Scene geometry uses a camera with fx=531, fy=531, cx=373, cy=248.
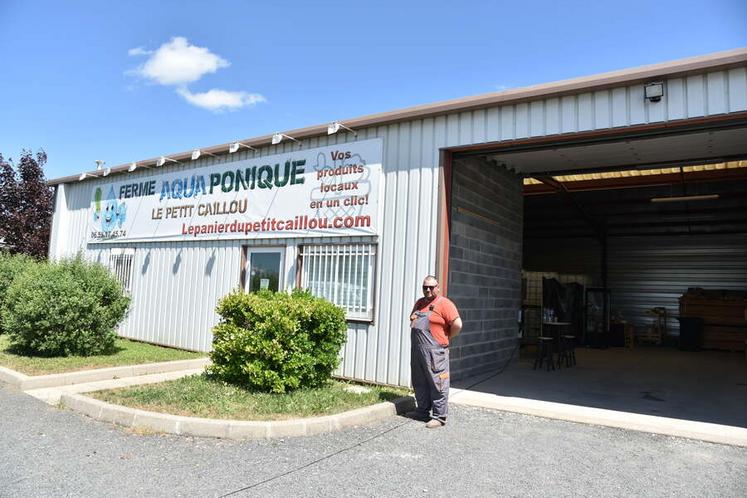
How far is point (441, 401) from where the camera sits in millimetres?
6332

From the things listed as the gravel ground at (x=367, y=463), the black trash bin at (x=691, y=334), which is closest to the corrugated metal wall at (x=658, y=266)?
the black trash bin at (x=691, y=334)

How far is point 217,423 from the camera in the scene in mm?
5508

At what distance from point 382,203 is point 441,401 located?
3.68 m

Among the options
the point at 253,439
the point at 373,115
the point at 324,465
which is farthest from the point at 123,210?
the point at 324,465

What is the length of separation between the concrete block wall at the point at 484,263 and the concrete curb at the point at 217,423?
3.33 metres

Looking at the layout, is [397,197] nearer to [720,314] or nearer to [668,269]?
[720,314]

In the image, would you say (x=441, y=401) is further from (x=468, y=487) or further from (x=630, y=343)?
(x=630, y=343)

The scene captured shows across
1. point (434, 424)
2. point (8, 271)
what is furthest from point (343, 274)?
point (8, 271)

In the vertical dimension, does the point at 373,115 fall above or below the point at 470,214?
above

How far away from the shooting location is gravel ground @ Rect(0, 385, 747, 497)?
14.0ft

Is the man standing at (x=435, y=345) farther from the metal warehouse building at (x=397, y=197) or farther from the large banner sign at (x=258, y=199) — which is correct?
the large banner sign at (x=258, y=199)

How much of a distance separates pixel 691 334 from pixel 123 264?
17.5m

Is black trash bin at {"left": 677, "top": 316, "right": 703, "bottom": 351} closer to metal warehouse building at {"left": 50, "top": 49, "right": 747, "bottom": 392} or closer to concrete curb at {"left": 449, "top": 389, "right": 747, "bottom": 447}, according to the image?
metal warehouse building at {"left": 50, "top": 49, "right": 747, "bottom": 392}

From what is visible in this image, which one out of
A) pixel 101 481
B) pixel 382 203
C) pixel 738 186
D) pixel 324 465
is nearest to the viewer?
pixel 101 481
